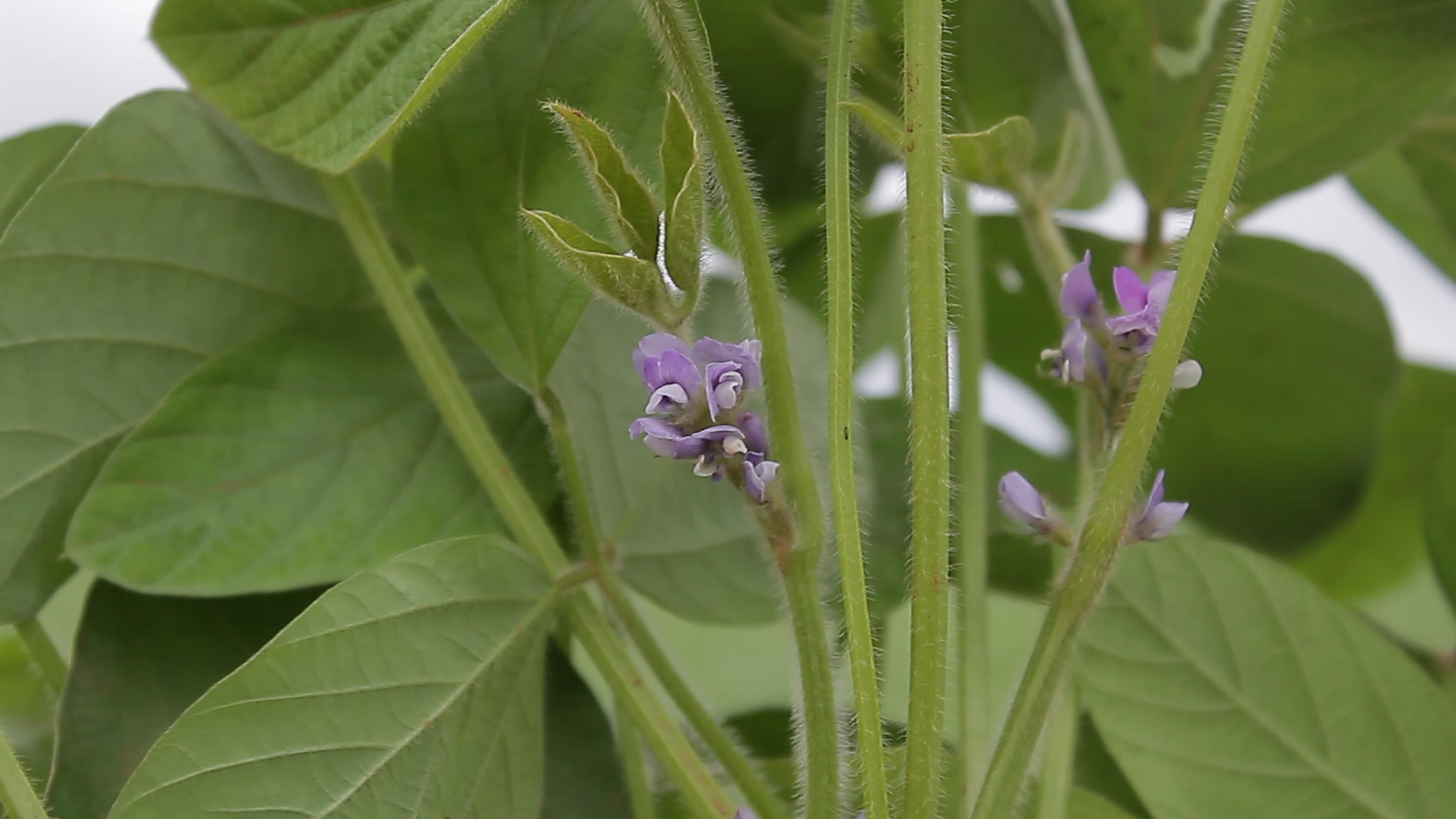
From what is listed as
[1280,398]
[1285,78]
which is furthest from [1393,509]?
[1285,78]

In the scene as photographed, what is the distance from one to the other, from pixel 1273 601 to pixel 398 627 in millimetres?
241

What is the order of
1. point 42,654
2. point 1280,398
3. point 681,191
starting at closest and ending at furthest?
point 681,191 < point 42,654 < point 1280,398

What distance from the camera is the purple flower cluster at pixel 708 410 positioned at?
0.23 metres

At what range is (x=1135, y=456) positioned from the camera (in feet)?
0.78

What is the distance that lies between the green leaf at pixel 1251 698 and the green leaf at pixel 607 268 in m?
0.17

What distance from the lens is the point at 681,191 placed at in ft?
0.76

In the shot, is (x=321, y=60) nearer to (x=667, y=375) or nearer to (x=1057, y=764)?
(x=667, y=375)

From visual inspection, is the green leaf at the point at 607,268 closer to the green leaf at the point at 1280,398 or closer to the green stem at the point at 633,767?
the green stem at the point at 633,767

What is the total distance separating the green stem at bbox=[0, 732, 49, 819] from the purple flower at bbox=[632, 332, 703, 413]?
0.15 m

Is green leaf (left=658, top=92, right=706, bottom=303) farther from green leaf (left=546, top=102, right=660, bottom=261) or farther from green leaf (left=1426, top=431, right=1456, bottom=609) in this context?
green leaf (left=1426, top=431, right=1456, bottom=609)

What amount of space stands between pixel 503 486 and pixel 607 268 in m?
0.10

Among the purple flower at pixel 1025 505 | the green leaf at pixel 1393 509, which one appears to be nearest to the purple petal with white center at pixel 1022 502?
the purple flower at pixel 1025 505

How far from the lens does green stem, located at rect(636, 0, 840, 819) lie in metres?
0.25

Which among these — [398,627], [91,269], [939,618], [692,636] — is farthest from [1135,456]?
[692,636]
